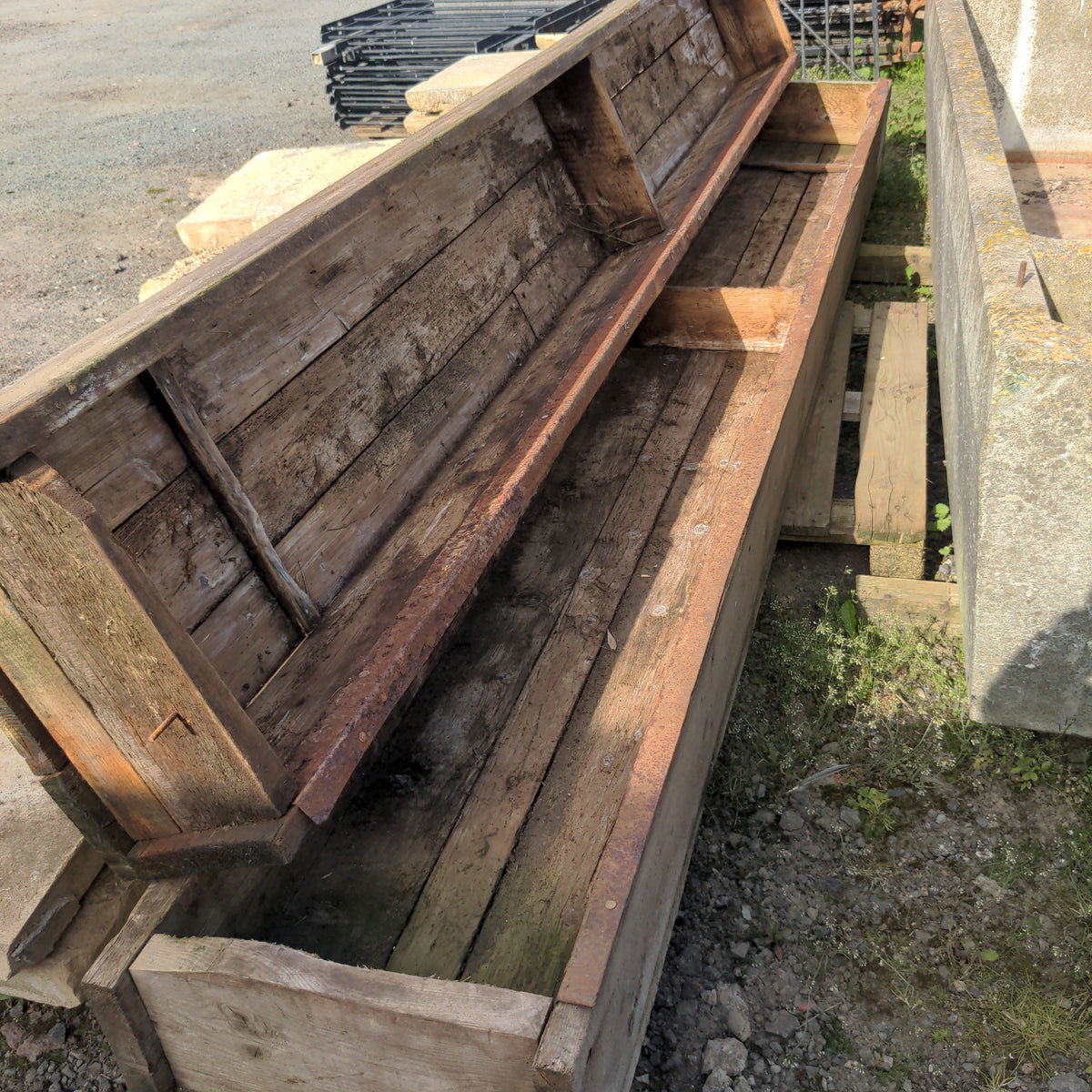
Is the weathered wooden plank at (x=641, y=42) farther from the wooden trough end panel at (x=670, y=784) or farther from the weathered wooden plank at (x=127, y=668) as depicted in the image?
the weathered wooden plank at (x=127, y=668)

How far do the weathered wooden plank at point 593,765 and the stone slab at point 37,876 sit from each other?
95 centimetres

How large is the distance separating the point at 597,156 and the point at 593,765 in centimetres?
255

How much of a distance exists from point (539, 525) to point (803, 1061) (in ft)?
5.76

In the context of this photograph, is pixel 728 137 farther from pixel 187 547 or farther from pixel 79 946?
pixel 79 946

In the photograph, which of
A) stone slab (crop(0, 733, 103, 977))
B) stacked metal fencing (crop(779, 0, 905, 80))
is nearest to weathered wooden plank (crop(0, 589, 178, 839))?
stone slab (crop(0, 733, 103, 977))

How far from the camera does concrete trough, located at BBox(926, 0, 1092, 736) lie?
2.18m

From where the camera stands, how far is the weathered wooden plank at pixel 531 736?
6.79ft

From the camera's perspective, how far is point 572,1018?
1495 mm

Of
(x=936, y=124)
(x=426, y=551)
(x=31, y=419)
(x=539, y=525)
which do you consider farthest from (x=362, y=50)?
(x=31, y=419)

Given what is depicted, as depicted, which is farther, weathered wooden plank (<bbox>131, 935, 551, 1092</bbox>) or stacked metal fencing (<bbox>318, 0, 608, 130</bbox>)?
stacked metal fencing (<bbox>318, 0, 608, 130</bbox>)

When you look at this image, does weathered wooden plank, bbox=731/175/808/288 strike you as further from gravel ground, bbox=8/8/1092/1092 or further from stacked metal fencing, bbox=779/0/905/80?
stacked metal fencing, bbox=779/0/905/80

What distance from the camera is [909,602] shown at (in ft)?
10.6

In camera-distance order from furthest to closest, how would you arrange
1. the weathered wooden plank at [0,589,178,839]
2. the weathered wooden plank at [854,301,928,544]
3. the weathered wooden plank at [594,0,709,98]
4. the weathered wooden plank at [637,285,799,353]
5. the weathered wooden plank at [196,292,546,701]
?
1. the weathered wooden plank at [594,0,709,98]
2. the weathered wooden plank at [637,285,799,353]
3. the weathered wooden plank at [854,301,928,544]
4. the weathered wooden plank at [196,292,546,701]
5. the weathered wooden plank at [0,589,178,839]

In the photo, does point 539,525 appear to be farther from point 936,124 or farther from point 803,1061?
point 936,124
